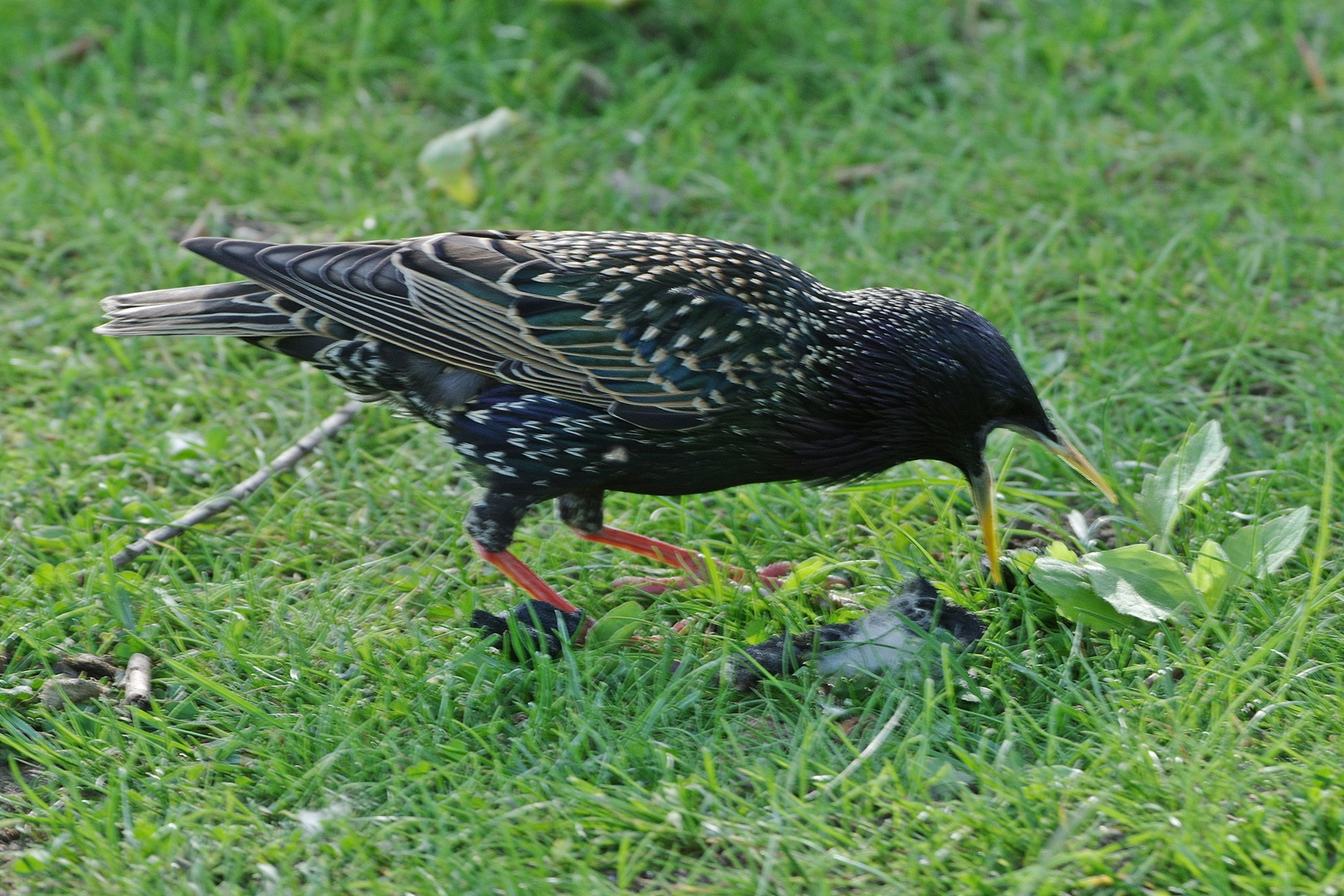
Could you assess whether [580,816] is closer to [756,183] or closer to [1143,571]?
[1143,571]

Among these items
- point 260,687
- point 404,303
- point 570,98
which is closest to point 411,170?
point 570,98

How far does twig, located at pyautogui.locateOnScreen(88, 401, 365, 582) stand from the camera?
3663mm

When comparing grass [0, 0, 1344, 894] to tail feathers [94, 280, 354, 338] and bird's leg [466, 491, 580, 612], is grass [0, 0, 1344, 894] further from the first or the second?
tail feathers [94, 280, 354, 338]

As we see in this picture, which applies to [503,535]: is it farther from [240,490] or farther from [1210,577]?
[1210,577]

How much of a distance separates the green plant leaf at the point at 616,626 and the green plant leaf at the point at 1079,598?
92 cm

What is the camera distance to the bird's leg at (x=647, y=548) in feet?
11.6

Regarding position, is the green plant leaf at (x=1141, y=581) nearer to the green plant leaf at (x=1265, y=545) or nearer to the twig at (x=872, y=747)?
the green plant leaf at (x=1265, y=545)

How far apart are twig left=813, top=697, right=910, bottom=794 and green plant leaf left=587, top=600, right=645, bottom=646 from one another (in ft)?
2.14

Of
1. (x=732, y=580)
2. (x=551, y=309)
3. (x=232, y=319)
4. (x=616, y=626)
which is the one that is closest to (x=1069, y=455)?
(x=732, y=580)

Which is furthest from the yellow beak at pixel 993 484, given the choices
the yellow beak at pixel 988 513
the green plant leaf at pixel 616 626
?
the green plant leaf at pixel 616 626

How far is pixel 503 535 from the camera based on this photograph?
348 cm

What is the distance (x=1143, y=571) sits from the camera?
3.15 meters

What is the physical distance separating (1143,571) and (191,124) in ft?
13.6

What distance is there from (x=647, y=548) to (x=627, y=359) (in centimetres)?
58
